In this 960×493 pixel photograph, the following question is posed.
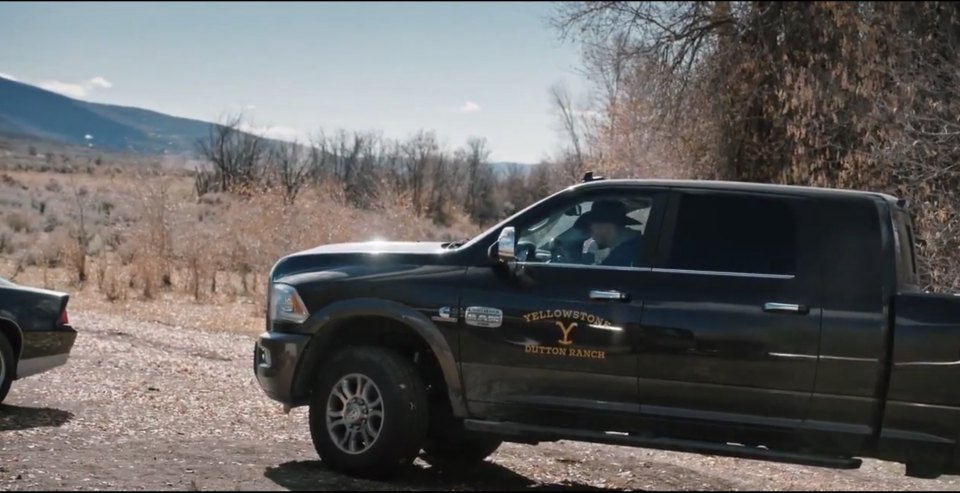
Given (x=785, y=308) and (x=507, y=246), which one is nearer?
(x=785, y=308)

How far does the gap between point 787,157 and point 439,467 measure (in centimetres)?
1407

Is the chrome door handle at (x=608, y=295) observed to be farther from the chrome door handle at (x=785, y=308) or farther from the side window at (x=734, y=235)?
the chrome door handle at (x=785, y=308)

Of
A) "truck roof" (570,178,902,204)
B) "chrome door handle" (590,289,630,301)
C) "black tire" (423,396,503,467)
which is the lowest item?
"black tire" (423,396,503,467)

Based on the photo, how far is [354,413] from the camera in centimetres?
722

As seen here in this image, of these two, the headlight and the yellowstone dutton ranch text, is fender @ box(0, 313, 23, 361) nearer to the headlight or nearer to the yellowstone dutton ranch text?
the headlight

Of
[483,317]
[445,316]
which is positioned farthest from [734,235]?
[445,316]

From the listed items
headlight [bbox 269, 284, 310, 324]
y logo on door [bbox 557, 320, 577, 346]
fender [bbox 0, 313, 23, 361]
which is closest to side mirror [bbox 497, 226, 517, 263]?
y logo on door [bbox 557, 320, 577, 346]

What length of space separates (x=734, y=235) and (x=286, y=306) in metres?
2.97

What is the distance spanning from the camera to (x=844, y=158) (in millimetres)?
17641

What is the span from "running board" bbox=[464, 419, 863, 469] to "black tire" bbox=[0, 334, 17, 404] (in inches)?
185

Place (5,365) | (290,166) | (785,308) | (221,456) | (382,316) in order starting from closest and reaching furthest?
1. (785,308)
2. (382,316)
3. (221,456)
4. (5,365)
5. (290,166)

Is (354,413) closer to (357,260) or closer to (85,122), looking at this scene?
(357,260)

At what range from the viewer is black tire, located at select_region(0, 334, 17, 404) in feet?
31.7

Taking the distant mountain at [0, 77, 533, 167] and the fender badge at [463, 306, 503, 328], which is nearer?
the fender badge at [463, 306, 503, 328]
